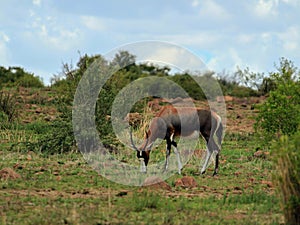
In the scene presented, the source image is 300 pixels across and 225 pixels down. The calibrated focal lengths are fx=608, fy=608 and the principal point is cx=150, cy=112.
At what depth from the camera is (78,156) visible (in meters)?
14.6

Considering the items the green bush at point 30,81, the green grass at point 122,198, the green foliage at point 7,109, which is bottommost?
the green grass at point 122,198

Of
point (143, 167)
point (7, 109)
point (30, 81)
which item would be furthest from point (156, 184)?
point (30, 81)

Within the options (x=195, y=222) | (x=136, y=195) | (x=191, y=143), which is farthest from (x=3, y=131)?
(x=195, y=222)

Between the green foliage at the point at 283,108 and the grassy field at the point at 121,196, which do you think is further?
the green foliage at the point at 283,108

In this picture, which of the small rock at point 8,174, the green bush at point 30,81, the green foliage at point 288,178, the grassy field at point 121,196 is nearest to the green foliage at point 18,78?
the green bush at point 30,81

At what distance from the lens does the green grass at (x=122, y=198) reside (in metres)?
8.01

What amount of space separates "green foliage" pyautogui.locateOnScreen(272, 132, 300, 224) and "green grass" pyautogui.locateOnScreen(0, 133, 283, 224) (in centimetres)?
38

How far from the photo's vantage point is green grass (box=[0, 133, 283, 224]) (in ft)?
26.3

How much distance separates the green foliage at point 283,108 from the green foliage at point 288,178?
18.5ft

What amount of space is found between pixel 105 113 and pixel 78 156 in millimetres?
1813

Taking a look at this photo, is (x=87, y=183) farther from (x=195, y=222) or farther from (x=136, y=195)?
(x=195, y=222)

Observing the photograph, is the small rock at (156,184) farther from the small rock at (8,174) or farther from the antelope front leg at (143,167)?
the small rock at (8,174)

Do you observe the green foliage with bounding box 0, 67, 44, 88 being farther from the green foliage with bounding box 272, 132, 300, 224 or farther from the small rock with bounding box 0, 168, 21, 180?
the green foliage with bounding box 272, 132, 300, 224

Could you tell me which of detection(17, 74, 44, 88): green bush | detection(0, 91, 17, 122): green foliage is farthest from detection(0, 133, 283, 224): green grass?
detection(17, 74, 44, 88): green bush
